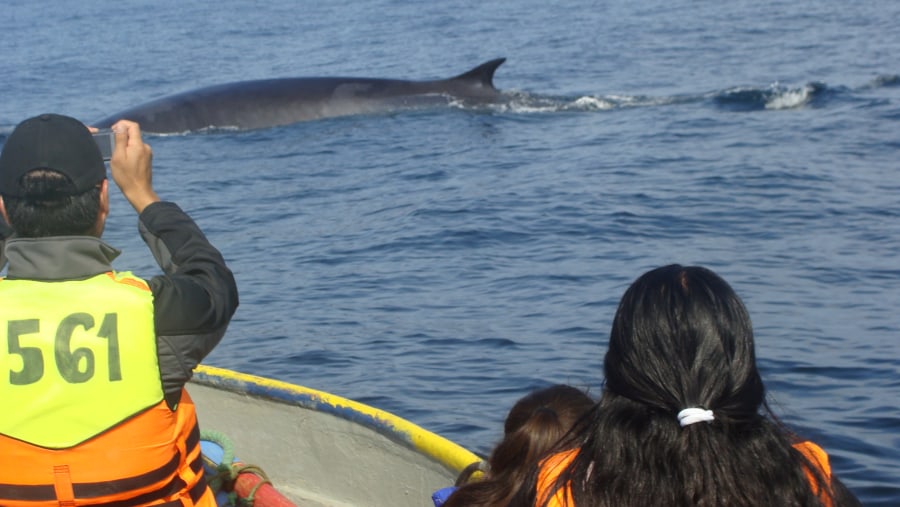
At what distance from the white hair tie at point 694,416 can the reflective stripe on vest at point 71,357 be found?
135cm

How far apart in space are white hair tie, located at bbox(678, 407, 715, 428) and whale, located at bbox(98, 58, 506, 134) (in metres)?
16.3

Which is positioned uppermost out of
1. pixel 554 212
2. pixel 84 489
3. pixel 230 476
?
pixel 84 489

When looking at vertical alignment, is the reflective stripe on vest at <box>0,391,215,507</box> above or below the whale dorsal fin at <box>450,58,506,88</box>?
above

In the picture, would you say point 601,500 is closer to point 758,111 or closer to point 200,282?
point 200,282

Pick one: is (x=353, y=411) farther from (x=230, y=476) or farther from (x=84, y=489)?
(x=84, y=489)

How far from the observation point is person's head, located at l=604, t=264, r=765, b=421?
98.5 inches

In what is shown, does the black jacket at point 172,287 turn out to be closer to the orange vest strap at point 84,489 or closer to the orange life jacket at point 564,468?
the orange vest strap at point 84,489

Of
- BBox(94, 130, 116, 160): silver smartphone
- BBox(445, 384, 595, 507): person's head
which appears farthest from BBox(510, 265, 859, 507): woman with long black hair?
BBox(94, 130, 116, 160): silver smartphone

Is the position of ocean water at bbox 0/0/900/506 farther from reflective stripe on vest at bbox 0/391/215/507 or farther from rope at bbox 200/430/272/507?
reflective stripe on vest at bbox 0/391/215/507

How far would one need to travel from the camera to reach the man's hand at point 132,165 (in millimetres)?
3299

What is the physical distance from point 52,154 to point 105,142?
1.00ft

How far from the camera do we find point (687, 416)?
250 centimetres

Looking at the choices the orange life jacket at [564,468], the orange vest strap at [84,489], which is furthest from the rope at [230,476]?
the orange life jacket at [564,468]

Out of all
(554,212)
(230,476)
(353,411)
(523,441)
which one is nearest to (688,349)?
(523,441)
